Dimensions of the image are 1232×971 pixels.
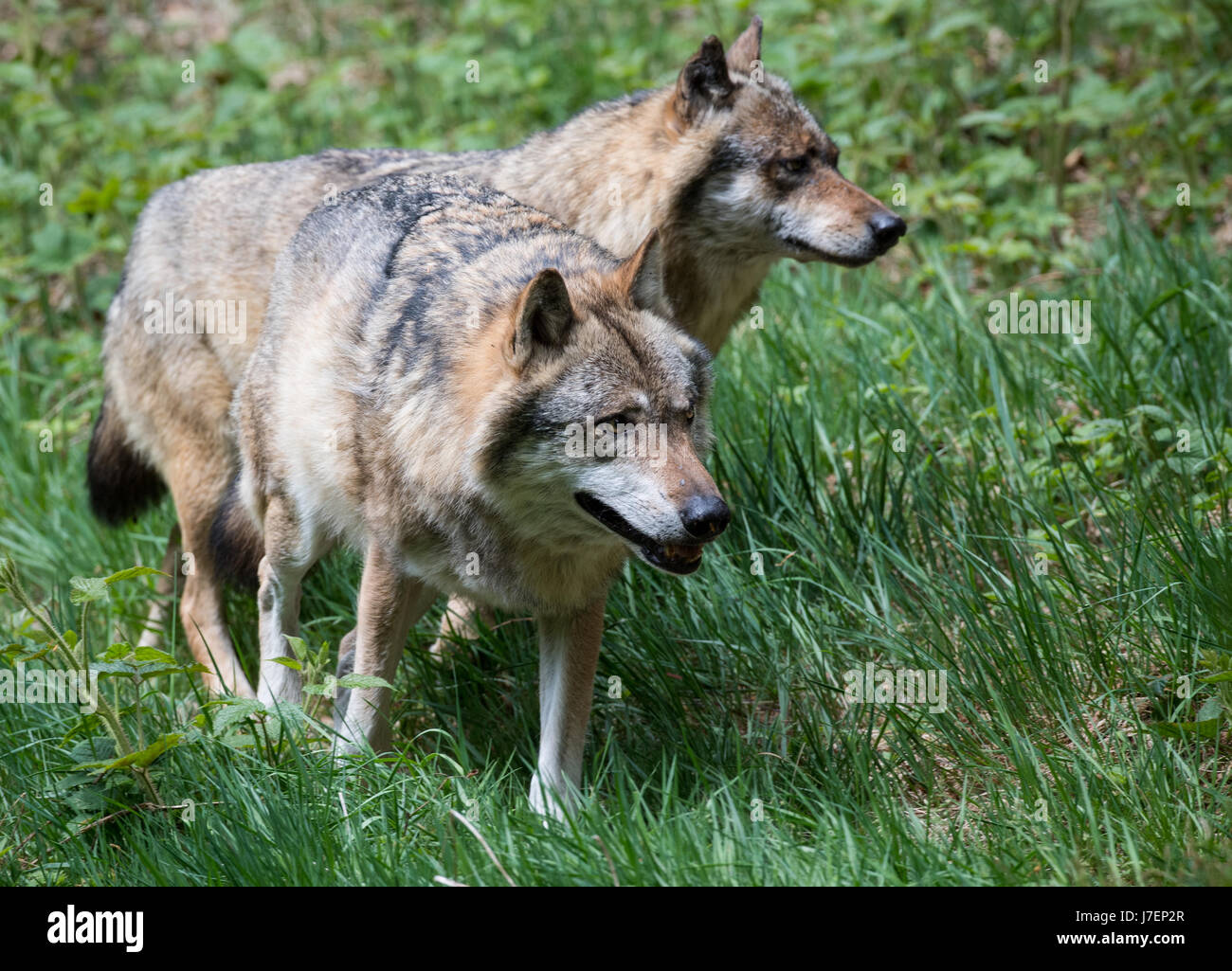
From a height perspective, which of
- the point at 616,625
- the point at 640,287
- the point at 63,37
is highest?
the point at 63,37

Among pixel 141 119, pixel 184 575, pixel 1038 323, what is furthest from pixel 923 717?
pixel 141 119

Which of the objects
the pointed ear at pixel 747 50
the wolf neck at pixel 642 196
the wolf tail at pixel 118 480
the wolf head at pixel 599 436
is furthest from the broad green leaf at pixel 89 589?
the pointed ear at pixel 747 50

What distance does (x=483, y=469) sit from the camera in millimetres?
3486

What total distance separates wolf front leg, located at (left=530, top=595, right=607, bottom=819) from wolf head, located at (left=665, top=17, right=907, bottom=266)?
6.33 ft

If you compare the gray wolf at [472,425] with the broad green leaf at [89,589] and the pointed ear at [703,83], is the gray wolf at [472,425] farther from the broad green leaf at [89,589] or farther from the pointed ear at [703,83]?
the pointed ear at [703,83]

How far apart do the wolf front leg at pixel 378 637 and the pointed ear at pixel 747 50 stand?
2.71 metres

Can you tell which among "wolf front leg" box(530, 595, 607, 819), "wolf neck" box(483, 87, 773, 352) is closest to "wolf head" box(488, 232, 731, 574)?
"wolf front leg" box(530, 595, 607, 819)

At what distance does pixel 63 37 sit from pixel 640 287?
940 cm

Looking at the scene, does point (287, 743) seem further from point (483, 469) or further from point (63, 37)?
point (63, 37)

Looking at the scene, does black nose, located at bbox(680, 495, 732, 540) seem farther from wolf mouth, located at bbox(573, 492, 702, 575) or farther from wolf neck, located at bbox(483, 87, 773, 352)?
wolf neck, located at bbox(483, 87, 773, 352)

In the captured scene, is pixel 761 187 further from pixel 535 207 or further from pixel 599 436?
pixel 599 436

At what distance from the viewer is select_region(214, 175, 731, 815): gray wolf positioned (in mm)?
3398

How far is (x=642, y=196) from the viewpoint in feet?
16.3

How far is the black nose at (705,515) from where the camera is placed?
3211mm
